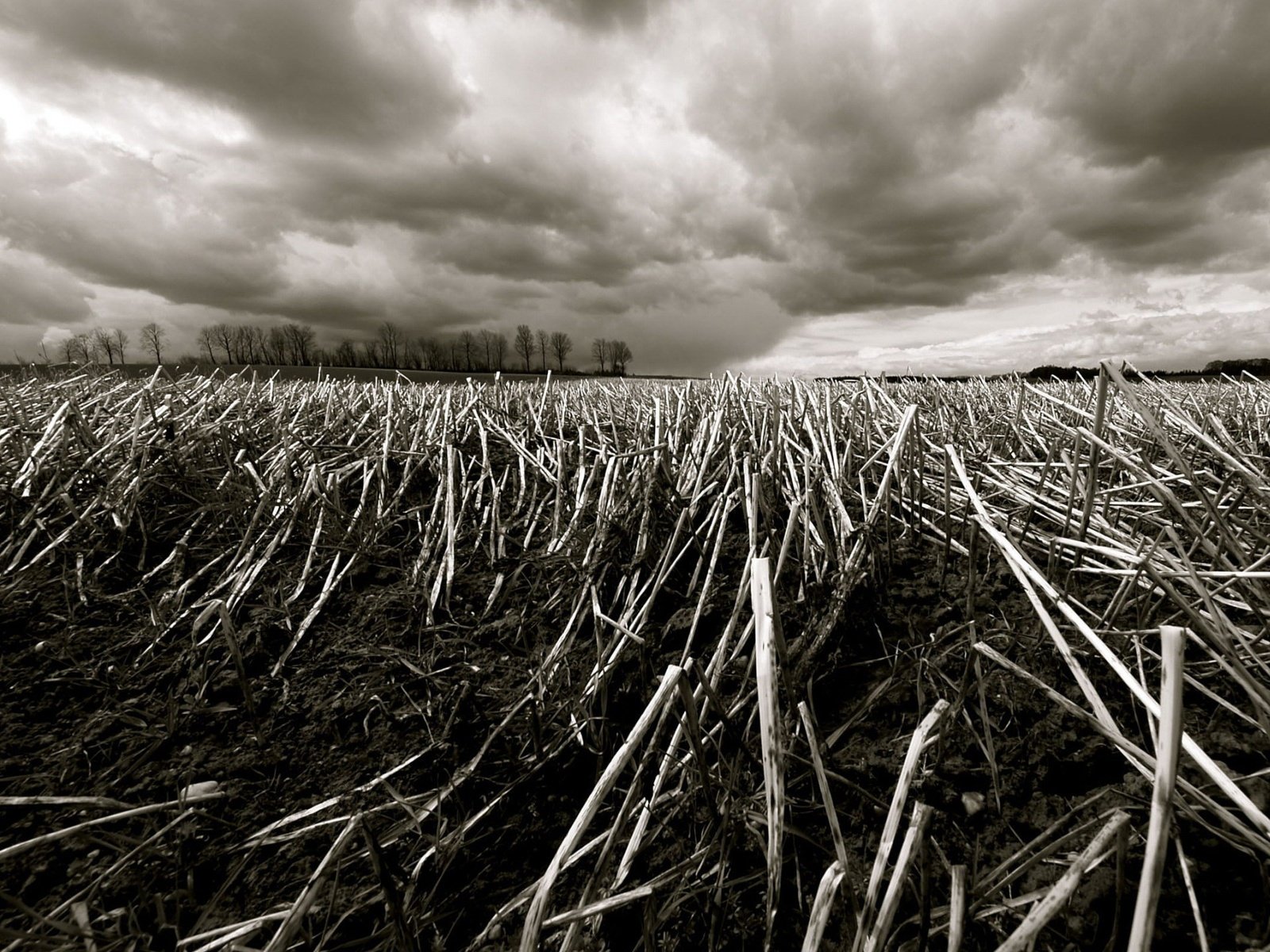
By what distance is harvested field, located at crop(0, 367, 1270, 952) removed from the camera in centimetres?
127

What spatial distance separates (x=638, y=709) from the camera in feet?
5.90

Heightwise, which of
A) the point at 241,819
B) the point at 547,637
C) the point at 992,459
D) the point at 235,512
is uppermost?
the point at 992,459

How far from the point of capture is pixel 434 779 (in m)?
1.62

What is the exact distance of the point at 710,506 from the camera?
2764 mm

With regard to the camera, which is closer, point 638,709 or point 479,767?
point 479,767

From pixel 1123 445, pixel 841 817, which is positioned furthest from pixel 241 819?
pixel 1123 445

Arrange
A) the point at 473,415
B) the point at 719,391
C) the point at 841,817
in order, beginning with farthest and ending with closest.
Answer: the point at 719,391, the point at 473,415, the point at 841,817

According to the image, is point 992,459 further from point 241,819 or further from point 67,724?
point 67,724

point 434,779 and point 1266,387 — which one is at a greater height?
point 1266,387

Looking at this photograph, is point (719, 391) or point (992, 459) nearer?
point (992, 459)

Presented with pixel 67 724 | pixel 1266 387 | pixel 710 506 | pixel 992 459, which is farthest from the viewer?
pixel 1266 387

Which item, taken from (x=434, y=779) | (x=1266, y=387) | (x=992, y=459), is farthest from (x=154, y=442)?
(x=1266, y=387)

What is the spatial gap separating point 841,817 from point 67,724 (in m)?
2.11

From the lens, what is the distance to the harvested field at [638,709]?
1271mm
